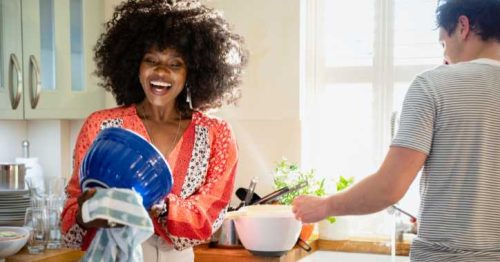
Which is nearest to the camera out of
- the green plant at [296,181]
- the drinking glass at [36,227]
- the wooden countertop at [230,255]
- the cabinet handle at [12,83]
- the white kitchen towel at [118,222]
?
the white kitchen towel at [118,222]

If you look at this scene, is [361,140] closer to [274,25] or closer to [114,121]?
[274,25]

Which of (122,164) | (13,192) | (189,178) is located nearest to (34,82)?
(13,192)

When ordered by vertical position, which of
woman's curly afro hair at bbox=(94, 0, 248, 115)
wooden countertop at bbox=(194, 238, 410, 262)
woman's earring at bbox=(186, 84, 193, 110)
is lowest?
wooden countertop at bbox=(194, 238, 410, 262)

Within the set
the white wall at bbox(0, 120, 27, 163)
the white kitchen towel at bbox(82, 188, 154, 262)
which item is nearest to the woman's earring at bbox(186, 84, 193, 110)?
the white kitchen towel at bbox(82, 188, 154, 262)

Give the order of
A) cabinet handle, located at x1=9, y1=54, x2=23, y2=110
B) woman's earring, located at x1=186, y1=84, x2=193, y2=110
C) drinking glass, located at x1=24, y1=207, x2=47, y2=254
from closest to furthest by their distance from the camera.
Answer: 1. woman's earring, located at x1=186, y1=84, x2=193, y2=110
2. drinking glass, located at x1=24, y1=207, x2=47, y2=254
3. cabinet handle, located at x1=9, y1=54, x2=23, y2=110

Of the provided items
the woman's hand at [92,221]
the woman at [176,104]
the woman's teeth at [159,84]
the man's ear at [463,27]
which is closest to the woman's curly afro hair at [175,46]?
the woman at [176,104]

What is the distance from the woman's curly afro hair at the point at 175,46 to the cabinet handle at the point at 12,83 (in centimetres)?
58

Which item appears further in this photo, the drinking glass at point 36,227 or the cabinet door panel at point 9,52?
the cabinet door panel at point 9,52

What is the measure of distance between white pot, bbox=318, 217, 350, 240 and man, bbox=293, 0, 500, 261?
3.84ft

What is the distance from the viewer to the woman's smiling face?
177 cm

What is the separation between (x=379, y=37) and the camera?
9.35 feet

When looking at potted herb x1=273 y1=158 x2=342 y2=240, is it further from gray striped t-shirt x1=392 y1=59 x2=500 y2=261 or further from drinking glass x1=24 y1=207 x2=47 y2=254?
gray striped t-shirt x1=392 y1=59 x2=500 y2=261

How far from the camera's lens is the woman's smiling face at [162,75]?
177 centimetres

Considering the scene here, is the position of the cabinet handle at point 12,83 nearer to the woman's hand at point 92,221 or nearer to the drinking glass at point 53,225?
the drinking glass at point 53,225
